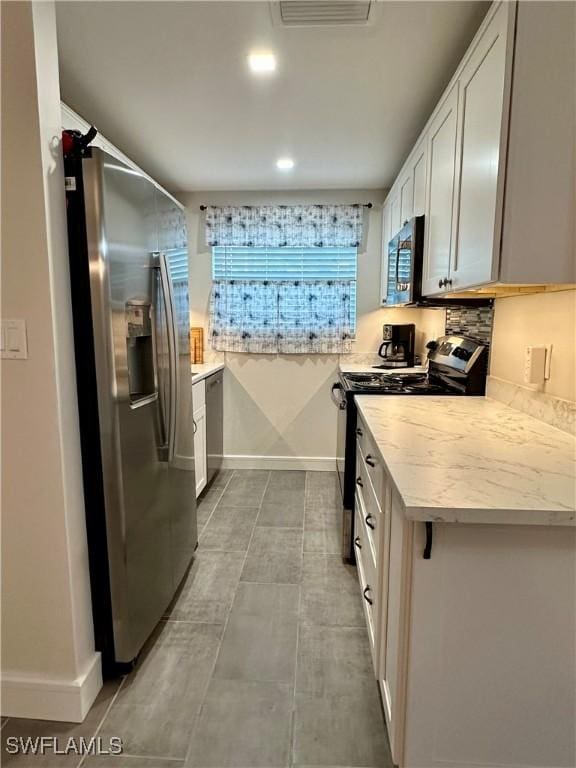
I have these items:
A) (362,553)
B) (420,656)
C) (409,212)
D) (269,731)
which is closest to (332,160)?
(409,212)

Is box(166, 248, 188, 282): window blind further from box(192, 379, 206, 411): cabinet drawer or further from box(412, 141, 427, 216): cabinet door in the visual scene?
box(412, 141, 427, 216): cabinet door

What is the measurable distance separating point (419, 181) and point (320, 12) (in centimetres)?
98

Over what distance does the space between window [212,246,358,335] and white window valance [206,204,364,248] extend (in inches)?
2.3

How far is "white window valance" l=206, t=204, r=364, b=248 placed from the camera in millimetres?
3670

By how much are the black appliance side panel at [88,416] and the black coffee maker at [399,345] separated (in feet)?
8.29

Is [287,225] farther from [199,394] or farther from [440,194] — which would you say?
[440,194]

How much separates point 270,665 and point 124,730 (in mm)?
542

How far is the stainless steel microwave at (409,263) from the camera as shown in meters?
2.22

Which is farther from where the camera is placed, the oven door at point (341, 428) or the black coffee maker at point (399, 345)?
the black coffee maker at point (399, 345)

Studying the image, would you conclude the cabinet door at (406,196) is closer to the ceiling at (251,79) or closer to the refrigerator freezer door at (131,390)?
the ceiling at (251,79)

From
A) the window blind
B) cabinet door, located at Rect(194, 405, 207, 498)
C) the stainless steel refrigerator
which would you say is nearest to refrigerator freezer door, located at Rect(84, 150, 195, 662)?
the stainless steel refrigerator

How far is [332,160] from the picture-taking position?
116 inches

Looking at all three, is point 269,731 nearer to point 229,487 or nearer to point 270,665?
point 270,665

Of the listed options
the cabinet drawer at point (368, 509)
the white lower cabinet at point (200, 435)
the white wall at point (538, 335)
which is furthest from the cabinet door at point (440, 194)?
the white lower cabinet at point (200, 435)
